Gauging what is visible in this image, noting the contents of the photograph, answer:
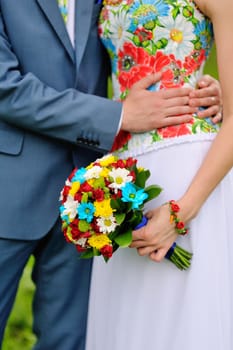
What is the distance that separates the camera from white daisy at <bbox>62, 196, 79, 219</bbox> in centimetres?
212

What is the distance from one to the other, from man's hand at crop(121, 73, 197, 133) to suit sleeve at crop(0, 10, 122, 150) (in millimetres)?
47

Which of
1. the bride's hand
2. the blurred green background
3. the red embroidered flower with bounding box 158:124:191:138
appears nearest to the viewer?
the bride's hand

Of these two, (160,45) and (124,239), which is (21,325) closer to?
(124,239)

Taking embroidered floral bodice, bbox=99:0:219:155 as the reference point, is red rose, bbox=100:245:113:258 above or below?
below

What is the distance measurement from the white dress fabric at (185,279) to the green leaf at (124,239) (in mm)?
197

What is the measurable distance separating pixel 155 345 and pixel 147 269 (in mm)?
243

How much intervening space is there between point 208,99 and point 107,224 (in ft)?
1.83

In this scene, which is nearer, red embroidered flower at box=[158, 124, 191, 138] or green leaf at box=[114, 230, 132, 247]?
green leaf at box=[114, 230, 132, 247]

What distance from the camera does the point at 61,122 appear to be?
2.36 m

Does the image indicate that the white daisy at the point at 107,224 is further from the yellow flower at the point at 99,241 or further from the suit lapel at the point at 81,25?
the suit lapel at the point at 81,25

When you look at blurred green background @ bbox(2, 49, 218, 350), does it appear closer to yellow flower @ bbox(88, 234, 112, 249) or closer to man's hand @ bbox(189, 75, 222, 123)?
yellow flower @ bbox(88, 234, 112, 249)

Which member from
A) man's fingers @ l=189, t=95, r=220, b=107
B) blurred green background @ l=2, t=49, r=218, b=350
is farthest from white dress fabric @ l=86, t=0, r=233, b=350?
blurred green background @ l=2, t=49, r=218, b=350

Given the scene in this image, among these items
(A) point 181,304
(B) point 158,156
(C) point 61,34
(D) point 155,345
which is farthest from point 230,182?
(C) point 61,34

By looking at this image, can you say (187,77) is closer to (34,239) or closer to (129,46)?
(129,46)
